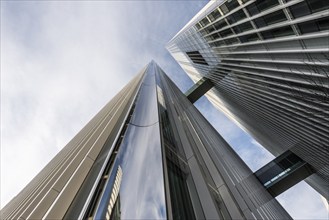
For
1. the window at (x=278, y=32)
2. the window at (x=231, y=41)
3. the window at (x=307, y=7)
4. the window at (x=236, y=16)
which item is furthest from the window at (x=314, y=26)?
the window at (x=231, y=41)

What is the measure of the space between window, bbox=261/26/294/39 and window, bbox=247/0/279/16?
147 cm

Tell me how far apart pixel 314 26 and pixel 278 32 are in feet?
9.50

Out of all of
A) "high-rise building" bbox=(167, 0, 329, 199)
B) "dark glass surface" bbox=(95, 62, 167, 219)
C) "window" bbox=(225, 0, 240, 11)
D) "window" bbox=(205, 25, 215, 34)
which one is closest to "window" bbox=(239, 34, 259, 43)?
"high-rise building" bbox=(167, 0, 329, 199)

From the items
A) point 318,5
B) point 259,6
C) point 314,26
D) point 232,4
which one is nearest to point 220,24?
point 232,4

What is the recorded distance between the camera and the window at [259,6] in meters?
11.4

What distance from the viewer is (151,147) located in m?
2.35

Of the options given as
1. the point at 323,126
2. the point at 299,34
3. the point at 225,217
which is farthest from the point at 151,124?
the point at 323,126

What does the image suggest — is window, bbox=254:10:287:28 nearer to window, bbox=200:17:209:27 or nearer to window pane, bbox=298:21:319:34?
window pane, bbox=298:21:319:34

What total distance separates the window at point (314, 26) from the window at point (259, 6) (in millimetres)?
1995

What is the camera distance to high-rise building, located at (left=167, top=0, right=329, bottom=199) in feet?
33.9

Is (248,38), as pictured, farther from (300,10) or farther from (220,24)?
(300,10)

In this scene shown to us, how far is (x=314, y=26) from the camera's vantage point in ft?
31.7

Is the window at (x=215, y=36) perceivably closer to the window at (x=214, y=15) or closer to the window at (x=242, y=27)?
the window at (x=214, y=15)

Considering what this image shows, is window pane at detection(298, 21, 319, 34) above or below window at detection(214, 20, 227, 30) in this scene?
below
